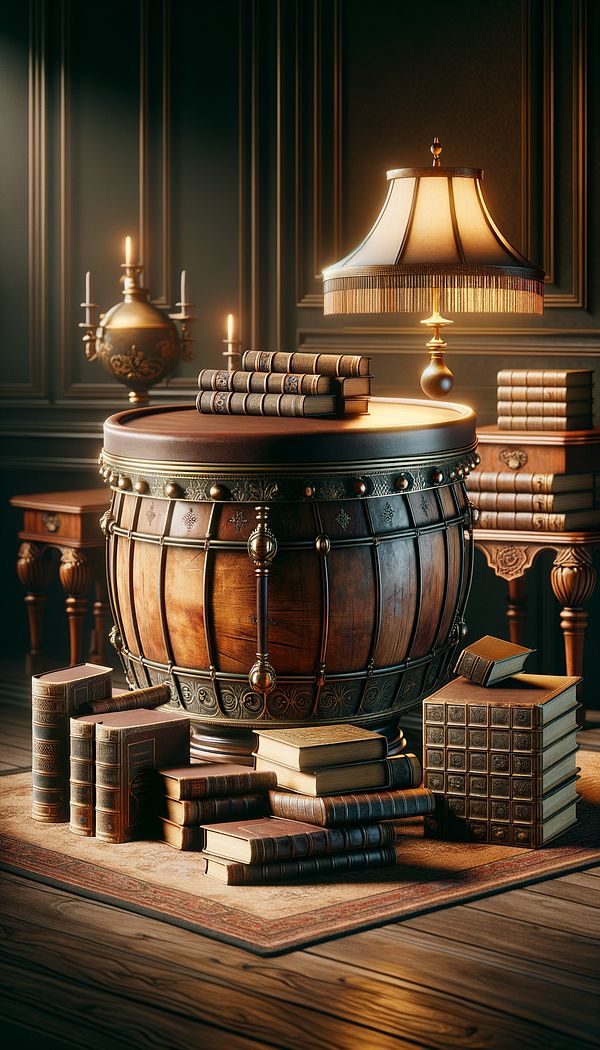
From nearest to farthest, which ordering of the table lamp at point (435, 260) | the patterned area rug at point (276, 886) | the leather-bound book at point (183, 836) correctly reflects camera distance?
the patterned area rug at point (276, 886) < the leather-bound book at point (183, 836) < the table lamp at point (435, 260)

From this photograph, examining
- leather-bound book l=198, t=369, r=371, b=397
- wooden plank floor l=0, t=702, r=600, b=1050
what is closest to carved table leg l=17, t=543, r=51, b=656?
leather-bound book l=198, t=369, r=371, b=397

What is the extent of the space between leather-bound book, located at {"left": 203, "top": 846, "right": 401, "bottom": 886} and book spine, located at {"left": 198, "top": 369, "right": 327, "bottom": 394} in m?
1.14

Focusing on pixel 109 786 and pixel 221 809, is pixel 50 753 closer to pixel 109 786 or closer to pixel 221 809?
pixel 109 786

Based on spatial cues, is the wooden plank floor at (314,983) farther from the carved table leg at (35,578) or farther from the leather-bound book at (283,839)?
the carved table leg at (35,578)

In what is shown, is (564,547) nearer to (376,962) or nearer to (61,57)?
(376,962)

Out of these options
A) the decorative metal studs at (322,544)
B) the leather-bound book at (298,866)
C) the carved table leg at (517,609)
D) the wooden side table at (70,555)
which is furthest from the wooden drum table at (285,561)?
the wooden side table at (70,555)

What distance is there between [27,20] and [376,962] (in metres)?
4.31

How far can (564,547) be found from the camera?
441cm

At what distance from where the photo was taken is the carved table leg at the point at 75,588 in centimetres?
500

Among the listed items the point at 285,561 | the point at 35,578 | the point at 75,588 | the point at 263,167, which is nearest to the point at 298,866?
the point at 285,561

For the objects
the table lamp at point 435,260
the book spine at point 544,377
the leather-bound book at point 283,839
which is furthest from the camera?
the book spine at point 544,377

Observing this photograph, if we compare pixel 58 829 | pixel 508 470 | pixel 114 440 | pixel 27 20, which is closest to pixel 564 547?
pixel 508 470

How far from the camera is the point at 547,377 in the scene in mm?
4395

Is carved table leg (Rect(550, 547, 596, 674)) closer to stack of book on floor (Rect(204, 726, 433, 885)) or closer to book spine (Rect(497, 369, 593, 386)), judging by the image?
book spine (Rect(497, 369, 593, 386))
